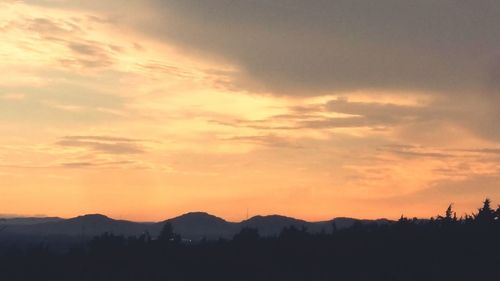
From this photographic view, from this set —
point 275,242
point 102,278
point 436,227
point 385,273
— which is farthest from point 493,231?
point 102,278

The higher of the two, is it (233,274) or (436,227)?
(436,227)

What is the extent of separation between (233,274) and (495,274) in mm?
20499

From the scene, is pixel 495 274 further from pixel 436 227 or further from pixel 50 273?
pixel 50 273

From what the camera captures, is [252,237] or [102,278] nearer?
[102,278]

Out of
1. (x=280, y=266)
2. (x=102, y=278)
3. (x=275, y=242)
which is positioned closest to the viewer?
(x=102, y=278)

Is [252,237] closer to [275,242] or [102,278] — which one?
[275,242]

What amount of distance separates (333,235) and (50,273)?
25.9m

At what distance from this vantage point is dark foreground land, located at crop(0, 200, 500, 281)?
2633 inches

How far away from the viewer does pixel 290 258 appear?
72.8m

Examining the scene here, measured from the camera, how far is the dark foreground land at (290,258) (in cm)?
6688

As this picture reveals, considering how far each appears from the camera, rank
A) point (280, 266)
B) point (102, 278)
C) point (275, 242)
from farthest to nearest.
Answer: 1. point (275, 242)
2. point (280, 266)
3. point (102, 278)

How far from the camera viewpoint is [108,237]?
76.1m

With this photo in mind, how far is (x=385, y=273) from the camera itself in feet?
224

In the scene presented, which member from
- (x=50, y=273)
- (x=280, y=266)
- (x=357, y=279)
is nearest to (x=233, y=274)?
(x=280, y=266)
